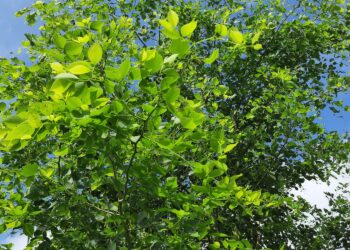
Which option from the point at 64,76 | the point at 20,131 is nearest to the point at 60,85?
the point at 64,76

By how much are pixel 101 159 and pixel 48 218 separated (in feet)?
2.09

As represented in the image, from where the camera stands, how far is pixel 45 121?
1857 millimetres

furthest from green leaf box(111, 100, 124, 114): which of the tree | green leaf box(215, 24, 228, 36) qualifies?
green leaf box(215, 24, 228, 36)

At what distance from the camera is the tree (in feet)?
5.86

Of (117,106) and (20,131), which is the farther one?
(117,106)

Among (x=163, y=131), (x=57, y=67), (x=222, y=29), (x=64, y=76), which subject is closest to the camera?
(x=64, y=76)

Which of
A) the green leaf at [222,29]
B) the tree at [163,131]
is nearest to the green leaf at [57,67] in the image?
the tree at [163,131]

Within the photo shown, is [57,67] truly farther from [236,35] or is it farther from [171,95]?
[236,35]

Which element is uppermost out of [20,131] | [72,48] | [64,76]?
[72,48]

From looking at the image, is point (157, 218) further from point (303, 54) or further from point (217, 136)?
point (303, 54)

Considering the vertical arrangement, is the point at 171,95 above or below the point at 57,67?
below

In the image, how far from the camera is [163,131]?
2.33 metres

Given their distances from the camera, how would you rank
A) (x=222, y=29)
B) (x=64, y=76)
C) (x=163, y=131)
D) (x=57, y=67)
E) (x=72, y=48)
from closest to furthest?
(x=64, y=76), (x=57, y=67), (x=72, y=48), (x=222, y=29), (x=163, y=131)

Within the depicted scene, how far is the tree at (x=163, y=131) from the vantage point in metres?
1.79
